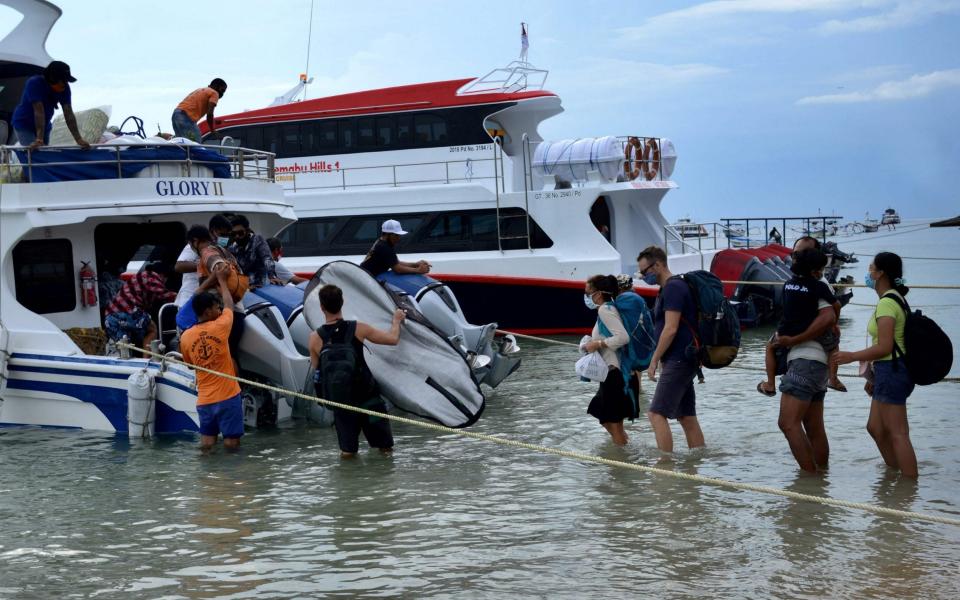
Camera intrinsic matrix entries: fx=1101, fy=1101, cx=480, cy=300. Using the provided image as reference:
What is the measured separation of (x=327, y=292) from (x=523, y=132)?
47.0ft

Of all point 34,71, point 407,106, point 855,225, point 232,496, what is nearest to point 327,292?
point 232,496

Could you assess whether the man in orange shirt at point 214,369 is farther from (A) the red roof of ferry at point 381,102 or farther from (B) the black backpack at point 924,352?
(A) the red roof of ferry at point 381,102

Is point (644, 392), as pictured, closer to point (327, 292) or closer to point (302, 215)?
point (327, 292)

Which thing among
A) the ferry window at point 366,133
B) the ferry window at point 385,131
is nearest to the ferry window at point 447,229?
the ferry window at point 385,131

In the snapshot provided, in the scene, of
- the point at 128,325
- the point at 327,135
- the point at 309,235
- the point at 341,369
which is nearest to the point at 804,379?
the point at 341,369

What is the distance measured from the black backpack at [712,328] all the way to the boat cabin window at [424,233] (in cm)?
1216

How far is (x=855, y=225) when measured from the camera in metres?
100

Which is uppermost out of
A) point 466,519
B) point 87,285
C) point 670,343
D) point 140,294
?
point 87,285

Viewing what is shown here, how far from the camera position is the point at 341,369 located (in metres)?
8.93

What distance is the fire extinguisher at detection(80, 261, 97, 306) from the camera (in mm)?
12656

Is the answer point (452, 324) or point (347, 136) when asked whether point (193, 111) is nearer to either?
point (452, 324)

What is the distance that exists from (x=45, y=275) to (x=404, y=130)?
11.2m

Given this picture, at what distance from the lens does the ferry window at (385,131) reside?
2273 cm

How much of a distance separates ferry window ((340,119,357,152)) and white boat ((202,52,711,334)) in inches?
0.8
